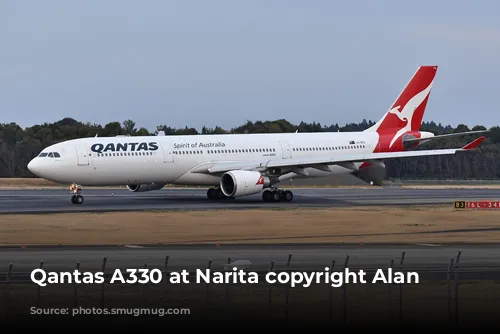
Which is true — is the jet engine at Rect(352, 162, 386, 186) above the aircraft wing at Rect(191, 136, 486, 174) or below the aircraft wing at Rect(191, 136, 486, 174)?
below

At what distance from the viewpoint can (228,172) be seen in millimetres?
65188

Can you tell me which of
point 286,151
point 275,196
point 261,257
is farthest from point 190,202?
point 261,257

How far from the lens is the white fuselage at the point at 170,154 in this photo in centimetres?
6266

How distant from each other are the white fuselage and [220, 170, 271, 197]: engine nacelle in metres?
2.62

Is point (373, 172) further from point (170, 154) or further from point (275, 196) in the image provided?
point (170, 154)

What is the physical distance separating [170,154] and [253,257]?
33064 mm

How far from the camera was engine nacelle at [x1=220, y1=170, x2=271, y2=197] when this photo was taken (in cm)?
6391

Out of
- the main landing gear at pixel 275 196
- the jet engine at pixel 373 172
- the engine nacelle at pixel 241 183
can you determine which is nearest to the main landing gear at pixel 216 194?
the engine nacelle at pixel 241 183

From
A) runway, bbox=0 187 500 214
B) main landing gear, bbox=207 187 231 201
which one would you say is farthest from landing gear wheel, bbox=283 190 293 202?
main landing gear, bbox=207 187 231 201

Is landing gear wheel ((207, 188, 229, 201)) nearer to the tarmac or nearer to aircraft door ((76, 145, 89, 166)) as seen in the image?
aircraft door ((76, 145, 89, 166))

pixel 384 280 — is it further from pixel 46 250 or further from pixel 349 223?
pixel 349 223

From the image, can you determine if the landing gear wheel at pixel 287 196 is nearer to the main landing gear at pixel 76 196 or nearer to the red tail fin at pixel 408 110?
the red tail fin at pixel 408 110

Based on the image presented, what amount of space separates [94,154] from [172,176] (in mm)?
6302

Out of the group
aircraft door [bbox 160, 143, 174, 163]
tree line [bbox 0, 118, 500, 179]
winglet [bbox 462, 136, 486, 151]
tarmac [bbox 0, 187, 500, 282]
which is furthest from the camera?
tree line [bbox 0, 118, 500, 179]
